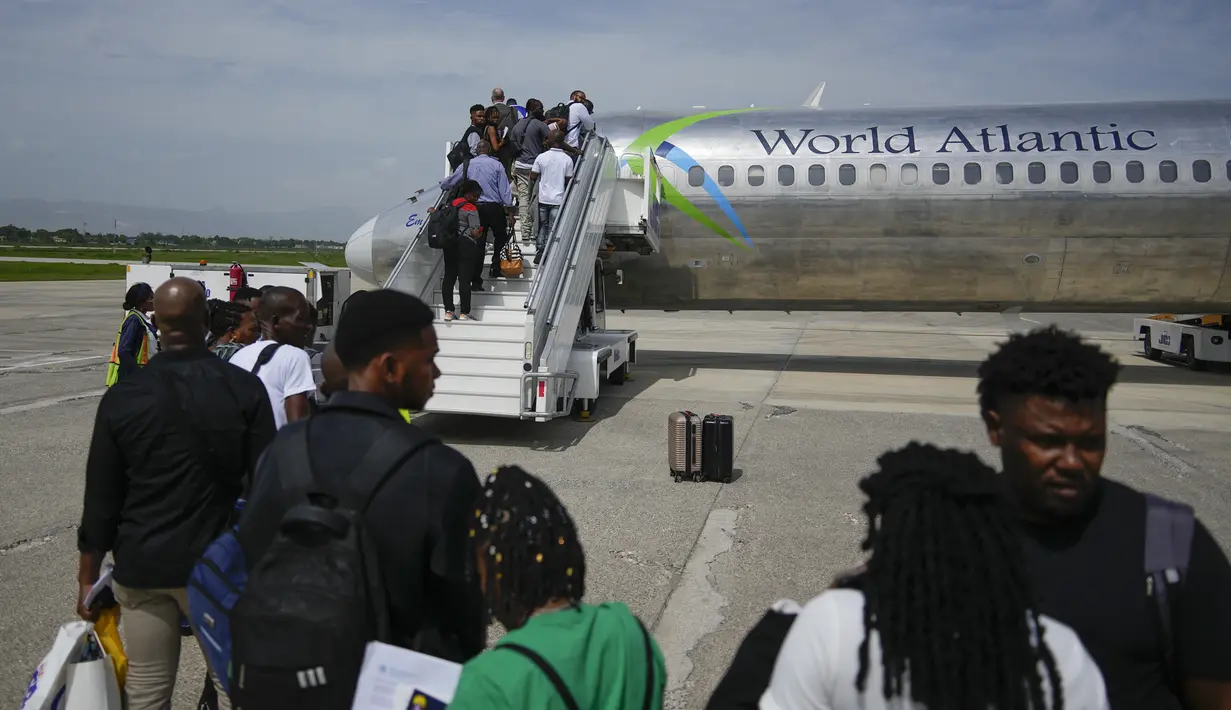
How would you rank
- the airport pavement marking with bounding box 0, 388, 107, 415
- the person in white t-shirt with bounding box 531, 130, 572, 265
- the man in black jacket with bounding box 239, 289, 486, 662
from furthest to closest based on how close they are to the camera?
the person in white t-shirt with bounding box 531, 130, 572, 265, the airport pavement marking with bounding box 0, 388, 107, 415, the man in black jacket with bounding box 239, 289, 486, 662

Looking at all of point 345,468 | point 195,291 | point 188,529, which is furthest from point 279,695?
point 195,291

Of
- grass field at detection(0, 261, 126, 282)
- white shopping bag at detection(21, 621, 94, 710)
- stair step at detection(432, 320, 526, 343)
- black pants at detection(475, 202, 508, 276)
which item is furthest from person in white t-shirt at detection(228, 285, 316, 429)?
grass field at detection(0, 261, 126, 282)

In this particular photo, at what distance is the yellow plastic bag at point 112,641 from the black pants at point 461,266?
7.20m

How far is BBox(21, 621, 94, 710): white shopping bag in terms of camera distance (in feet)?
9.05

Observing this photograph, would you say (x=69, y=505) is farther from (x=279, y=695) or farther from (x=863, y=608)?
(x=863, y=608)

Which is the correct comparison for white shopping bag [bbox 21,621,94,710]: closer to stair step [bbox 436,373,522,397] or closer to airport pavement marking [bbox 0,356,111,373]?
stair step [bbox 436,373,522,397]

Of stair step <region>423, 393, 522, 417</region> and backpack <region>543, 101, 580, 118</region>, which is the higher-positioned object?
backpack <region>543, 101, 580, 118</region>

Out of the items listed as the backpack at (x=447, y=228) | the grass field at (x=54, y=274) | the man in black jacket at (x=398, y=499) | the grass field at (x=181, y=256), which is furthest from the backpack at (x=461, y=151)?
the grass field at (x=181, y=256)

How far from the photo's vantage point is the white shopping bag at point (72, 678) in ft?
9.16

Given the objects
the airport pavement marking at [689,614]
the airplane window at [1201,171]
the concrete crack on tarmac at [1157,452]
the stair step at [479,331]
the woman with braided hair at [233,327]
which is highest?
the airplane window at [1201,171]

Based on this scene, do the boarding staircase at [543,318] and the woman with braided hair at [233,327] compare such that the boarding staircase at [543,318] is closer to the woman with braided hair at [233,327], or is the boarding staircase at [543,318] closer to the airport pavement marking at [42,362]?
the woman with braided hair at [233,327]

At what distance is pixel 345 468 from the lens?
2.04 m

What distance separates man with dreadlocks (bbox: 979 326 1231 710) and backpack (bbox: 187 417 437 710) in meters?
1.35

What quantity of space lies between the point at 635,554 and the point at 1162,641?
4480 millimetres
